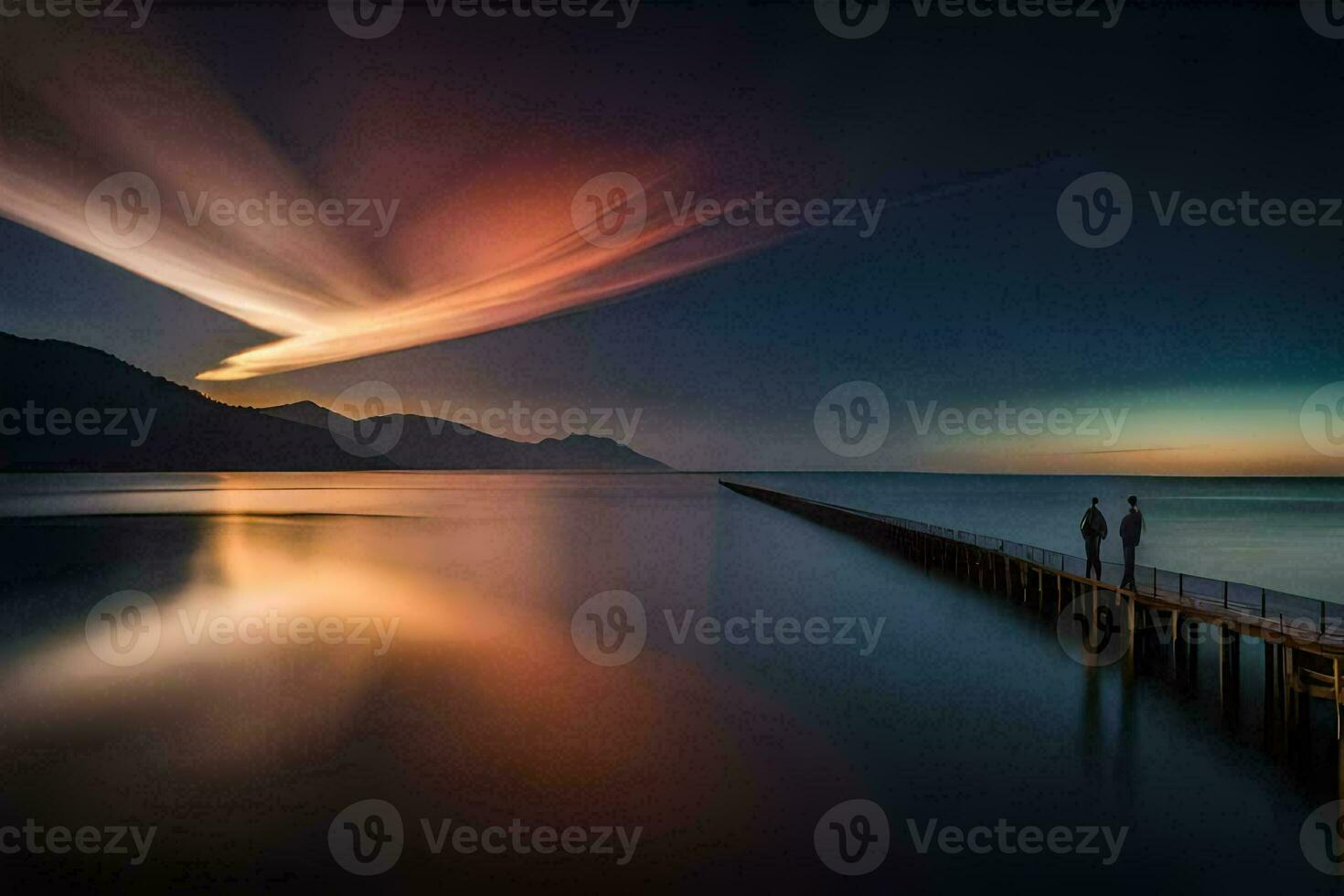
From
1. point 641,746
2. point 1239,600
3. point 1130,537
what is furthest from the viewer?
point 1130,537

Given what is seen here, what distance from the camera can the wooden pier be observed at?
1266 cm

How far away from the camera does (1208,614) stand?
14984mm

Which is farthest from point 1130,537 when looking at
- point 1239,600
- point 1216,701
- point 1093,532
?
point 1216,701

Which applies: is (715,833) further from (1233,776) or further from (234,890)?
(1233,776)

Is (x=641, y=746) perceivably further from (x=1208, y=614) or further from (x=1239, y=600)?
(x=1239, y=600)

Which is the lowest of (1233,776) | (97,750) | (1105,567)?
(97,750)

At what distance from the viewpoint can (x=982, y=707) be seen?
16.4m

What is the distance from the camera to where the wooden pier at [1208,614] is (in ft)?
41.5

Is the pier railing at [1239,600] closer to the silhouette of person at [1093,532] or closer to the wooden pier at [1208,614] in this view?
the wooden pier at [1208,614]

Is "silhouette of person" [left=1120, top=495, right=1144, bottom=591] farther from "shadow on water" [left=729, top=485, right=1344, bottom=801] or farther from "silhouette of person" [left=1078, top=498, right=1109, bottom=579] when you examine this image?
"silhouette of person" [left=1078, top=498, right=1109, bottom=579]

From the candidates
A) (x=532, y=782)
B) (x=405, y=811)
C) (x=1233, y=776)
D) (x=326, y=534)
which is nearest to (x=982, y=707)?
(x=1233, y=776)

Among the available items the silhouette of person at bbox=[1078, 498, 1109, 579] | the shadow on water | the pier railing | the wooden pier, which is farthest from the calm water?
the silhouette of person at bbox=[1078, 498, 1109, 579]

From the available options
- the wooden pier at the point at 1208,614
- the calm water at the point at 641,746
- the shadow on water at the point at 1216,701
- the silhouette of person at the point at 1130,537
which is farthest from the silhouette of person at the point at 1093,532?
the calm water at the point at 641,746

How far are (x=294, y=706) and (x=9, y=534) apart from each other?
150ft
